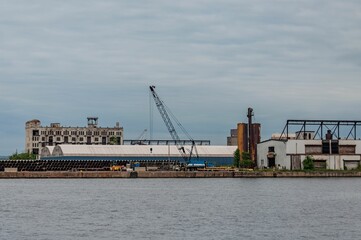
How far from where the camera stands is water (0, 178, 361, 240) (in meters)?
62.0

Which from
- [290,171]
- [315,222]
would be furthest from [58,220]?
[290,171]

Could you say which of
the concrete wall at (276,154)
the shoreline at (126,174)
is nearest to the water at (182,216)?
the concrete wall at (276,154)

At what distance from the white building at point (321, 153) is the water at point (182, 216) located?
64.2m

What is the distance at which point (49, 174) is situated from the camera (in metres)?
185

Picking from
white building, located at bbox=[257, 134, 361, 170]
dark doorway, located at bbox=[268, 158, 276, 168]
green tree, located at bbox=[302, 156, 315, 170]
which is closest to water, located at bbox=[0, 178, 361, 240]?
green tree, located at bbox=[302, 156, 315, 170]

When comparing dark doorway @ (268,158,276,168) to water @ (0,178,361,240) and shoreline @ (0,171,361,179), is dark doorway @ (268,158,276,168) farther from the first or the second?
water @ (0,178,361,240)

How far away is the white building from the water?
64229mm

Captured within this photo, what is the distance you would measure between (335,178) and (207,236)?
379ft

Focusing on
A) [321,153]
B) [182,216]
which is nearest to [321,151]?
[321,153]

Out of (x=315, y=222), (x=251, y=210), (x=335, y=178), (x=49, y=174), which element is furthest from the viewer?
(x=49, y=174)

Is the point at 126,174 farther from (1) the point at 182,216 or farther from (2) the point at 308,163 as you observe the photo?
(1) the point at 182,216

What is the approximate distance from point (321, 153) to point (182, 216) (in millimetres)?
104702

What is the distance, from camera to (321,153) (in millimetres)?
175500

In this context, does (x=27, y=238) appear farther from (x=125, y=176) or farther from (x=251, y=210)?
(x=125, y=176)
